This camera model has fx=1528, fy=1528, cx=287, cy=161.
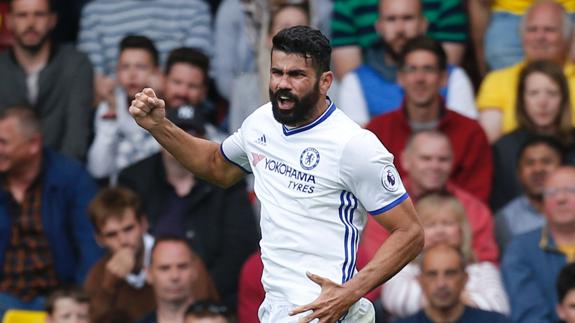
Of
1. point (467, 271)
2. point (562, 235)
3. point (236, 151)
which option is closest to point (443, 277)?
point (467, 271)

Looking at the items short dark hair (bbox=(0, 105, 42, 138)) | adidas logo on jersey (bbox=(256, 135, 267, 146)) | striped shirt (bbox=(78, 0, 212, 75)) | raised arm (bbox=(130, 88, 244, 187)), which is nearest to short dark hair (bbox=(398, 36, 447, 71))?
striped shirt (bbox=(78, 0, 212, 75))

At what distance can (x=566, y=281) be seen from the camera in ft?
27.8

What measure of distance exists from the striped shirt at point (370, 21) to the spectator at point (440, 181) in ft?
5.22

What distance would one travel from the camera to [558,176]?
9.09m

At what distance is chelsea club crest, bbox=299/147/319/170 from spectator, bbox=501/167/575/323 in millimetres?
3151

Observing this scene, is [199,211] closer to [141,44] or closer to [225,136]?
[225,136]

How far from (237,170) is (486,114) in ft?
13.3

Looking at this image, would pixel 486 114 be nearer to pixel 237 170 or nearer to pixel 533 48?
pixel 533 48

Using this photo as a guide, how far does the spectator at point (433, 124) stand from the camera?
9.74m

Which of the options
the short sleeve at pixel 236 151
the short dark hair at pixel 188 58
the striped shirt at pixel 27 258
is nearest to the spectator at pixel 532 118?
the short dark hair at pixel 188 58

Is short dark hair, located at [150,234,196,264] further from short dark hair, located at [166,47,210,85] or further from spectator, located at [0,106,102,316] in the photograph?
short dark hair, located at [166,47,210,85]

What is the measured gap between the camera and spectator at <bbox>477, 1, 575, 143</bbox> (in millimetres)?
10227

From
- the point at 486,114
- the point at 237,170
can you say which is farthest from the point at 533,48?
the point at 237,170

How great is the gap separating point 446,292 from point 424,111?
5.67 feet
